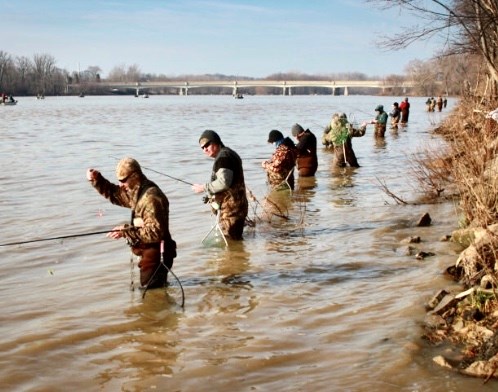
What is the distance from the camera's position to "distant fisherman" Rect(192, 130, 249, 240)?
8492 millimetres

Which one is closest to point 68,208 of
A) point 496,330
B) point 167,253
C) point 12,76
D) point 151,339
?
point 167,253

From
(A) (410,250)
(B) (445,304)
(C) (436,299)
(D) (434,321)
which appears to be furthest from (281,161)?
(D) (434,321)

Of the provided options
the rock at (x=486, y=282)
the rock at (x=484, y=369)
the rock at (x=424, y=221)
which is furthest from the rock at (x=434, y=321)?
the rock at (x=424, y=221)

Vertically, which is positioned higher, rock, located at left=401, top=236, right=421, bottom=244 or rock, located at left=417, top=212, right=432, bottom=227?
rock, located at left=417, top=212, right=432, bottom=227

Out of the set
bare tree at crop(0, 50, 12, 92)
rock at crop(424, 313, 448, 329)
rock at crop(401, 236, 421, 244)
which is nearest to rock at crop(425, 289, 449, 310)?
rock at crop(424, 313, 448, 329)

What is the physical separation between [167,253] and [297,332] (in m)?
1.82

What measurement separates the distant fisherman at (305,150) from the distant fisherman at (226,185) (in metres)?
6.21

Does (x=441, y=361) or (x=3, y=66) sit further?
(x=3, y=66)

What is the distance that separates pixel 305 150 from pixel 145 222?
9.96 meters

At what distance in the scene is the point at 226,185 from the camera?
27.9 feet

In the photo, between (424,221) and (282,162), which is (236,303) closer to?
(424,221)

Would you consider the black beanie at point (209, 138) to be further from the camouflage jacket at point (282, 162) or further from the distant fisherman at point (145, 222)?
the camouflage jacket at point (282, 162)

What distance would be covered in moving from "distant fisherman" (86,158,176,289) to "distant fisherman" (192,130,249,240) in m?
1.47

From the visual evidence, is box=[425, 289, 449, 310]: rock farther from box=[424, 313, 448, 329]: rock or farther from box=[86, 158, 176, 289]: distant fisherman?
box=[86, 158, 176, 289]: distant fisherman
